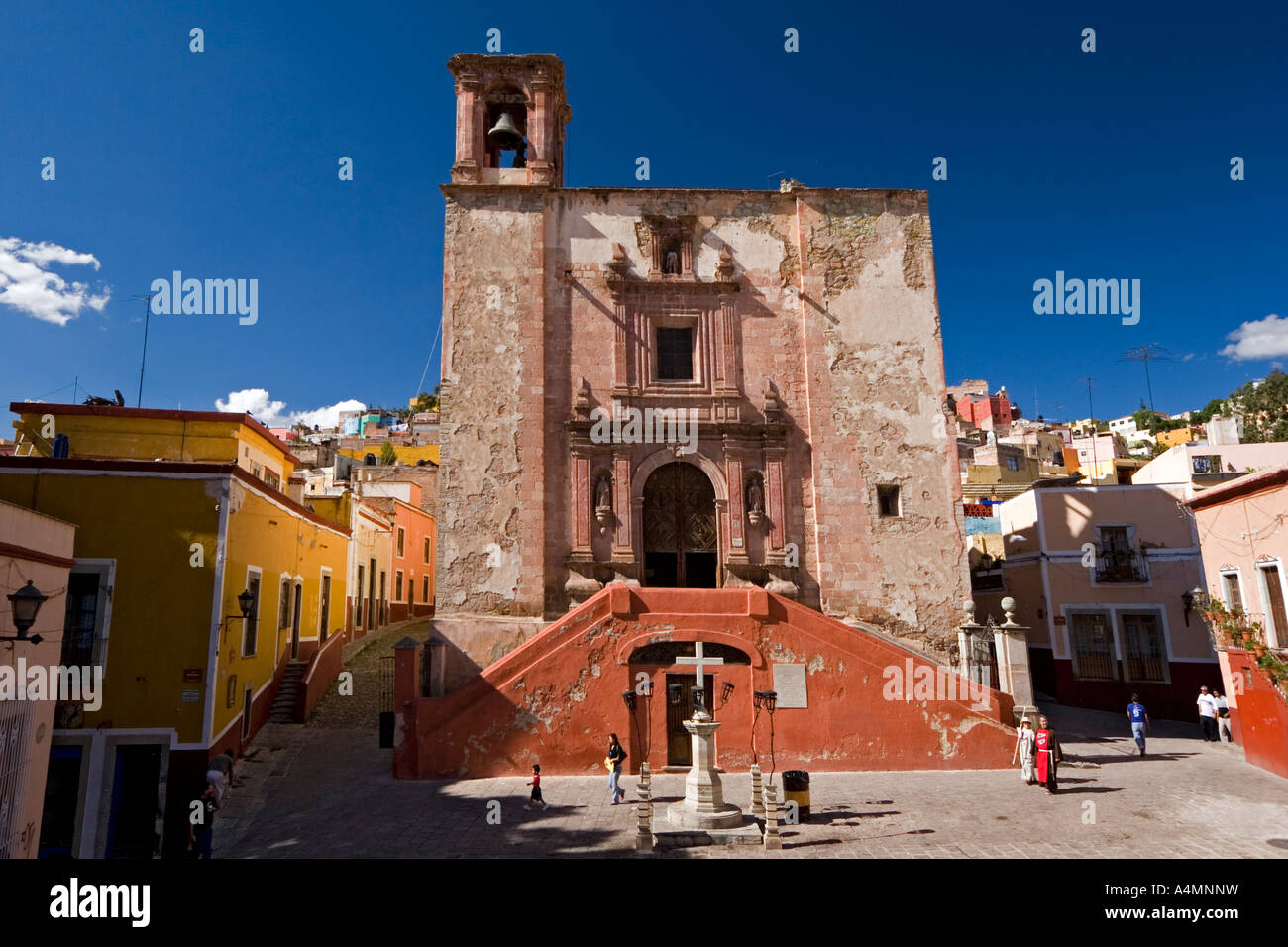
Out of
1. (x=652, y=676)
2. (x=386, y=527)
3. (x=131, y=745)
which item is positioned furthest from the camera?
(x=386, y=527)

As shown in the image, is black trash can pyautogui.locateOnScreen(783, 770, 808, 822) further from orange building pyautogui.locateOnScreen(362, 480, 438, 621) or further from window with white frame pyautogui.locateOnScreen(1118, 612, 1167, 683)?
orange building pyautogui.locateOnScreen(362, 480, 438, 621)

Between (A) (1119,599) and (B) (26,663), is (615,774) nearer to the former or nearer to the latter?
(B) (26,663)

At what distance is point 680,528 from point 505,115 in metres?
11.4

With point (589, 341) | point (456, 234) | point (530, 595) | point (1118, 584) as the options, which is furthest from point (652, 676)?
point (1118, 584)

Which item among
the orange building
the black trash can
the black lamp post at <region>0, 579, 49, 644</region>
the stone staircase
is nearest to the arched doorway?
the black trash can

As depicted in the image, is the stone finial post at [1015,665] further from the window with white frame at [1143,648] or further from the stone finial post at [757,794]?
the window with white frame at [1143,648]

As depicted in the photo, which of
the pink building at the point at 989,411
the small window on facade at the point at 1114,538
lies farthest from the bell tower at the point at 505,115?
the pink building at the point at 989,411

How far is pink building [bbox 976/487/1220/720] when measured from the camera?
848 inches

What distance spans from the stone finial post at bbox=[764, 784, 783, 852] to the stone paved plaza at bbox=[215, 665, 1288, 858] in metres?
0.15

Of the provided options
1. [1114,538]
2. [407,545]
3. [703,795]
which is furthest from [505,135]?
[1114,538]

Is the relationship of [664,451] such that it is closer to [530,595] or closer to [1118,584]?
[530,595]

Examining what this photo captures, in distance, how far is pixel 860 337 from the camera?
1994cm

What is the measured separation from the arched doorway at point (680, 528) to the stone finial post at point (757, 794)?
25.2 feet

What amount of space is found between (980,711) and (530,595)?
380 inches
